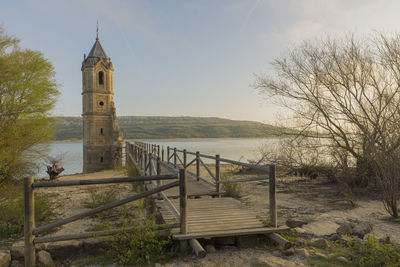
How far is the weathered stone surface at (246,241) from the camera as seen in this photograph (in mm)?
4562

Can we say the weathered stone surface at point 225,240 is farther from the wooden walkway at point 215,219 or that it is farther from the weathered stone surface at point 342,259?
the weathered stone surface at point 342,259

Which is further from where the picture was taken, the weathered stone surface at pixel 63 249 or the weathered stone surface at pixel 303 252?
the weathered stone surface at pixel 63 249

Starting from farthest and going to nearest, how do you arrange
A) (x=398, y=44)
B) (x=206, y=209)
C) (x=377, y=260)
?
1. (x=398, y=44)
2. (x=206, y=209)
3. (x=377, y=260)

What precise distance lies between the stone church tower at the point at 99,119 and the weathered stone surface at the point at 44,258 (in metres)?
28.9

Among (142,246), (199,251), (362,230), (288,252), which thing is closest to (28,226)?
(142,246)

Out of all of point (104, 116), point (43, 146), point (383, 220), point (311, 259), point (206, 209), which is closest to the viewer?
point (311, 259)

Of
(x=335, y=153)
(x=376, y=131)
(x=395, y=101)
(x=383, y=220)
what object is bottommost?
(x=383, y=220)

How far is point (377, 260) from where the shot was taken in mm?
3791

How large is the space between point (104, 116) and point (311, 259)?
32.9m

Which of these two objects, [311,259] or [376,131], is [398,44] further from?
[311,259]

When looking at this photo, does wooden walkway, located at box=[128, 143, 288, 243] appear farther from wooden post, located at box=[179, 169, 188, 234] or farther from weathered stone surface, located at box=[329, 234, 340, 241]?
weathered stone surface, located at box=[329, 234, 340, 241]

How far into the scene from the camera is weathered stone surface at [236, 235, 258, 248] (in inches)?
180

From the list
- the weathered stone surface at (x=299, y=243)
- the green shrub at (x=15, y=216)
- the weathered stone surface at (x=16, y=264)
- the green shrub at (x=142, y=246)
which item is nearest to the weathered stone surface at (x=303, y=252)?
the weathered stone surface at (x=299, y=243)

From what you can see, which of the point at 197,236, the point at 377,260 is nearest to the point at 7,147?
the point at 197,236
